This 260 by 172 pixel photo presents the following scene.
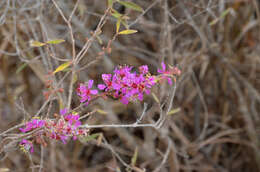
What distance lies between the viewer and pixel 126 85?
0.77 metres

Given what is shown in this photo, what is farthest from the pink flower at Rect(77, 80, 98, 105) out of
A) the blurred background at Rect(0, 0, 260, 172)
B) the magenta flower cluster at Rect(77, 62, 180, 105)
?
the blurred background at Rect(0, 0, 260, 172)

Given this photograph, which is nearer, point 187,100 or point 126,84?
point 126,84

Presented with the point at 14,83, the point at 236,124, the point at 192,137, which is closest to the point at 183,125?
A: the point at 192,137

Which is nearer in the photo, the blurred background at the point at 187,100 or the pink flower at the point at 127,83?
the pink flower at the point at 127,83

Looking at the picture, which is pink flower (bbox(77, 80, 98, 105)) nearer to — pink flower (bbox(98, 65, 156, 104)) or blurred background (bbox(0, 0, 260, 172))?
pink flower (bbox(98, 65, 156, 104))

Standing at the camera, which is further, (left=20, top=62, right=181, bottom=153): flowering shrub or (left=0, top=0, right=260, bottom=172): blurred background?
(left=0, top=0, right=260, bottom=172): blurred background

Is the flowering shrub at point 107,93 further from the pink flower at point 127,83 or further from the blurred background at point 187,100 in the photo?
the blurred background at point 187,100

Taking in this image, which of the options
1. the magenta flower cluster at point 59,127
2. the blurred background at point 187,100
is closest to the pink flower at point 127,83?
the magenta flower cluster at point 59,127

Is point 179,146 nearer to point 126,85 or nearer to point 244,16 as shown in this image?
point 244,16

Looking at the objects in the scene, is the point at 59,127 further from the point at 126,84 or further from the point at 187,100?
the point at 187,100

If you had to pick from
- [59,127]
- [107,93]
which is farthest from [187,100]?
[59,127]

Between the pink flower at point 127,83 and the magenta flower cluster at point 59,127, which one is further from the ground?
the pink flower at point 127,83

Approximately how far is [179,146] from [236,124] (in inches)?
14.8

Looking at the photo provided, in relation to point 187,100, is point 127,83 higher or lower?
higher
